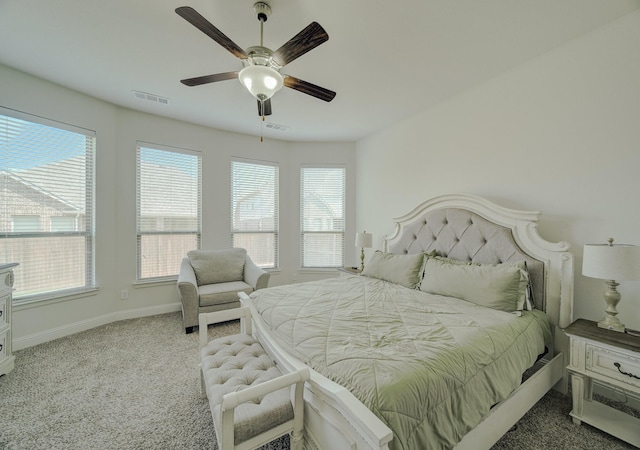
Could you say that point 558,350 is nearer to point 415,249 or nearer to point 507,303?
point 507,303

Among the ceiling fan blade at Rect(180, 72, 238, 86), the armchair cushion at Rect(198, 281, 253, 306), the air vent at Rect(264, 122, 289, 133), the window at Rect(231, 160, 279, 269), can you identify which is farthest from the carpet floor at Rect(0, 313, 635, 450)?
the air vent at Rect(264, 122, 289, 133)

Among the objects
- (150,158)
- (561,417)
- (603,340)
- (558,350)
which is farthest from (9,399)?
(558,350)

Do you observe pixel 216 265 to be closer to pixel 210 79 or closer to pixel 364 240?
pixel 364 240

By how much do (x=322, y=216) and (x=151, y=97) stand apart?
299cm

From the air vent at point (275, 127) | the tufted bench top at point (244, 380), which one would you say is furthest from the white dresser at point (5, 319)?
the air vent at point (275, 127)

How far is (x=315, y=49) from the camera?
83.6 inches

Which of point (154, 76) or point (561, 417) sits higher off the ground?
point (154, 76)

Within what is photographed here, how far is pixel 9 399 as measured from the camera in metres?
1.83

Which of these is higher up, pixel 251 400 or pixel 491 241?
pixel 491 241

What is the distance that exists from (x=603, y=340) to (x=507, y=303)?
1.63ft

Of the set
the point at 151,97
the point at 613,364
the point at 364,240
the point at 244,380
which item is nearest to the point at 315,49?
the point at 151,97

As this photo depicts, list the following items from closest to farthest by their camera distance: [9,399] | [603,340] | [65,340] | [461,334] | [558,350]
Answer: [461,334]
[603,340]
[9,399]
[558,350]
[65,340]

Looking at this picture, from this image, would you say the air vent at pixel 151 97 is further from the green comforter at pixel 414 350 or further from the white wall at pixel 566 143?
the white wall at pixel 566 143

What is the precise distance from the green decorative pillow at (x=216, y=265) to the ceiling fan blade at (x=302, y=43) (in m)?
2.84
